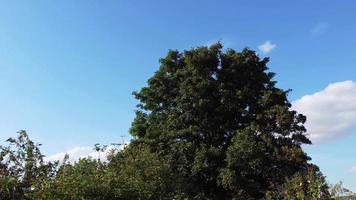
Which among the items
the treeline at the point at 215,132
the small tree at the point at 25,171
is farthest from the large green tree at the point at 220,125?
the small tree at the point at 25,171

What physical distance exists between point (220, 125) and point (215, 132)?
0.55 meters

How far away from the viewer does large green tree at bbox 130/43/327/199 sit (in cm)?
3103

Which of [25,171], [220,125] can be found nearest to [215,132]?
[220,125]

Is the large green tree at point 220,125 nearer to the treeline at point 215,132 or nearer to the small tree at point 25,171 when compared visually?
the treeline at point 215,132

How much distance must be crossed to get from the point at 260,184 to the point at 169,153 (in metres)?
6.06

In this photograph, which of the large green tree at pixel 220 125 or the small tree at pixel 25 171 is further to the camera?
the large green tree at pixel 220 125

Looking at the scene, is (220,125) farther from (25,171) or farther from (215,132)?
(25,171)

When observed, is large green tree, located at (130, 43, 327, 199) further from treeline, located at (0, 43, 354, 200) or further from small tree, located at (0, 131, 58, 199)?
small tree, located at (0, 131, 58, 199)

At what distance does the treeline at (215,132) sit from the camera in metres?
29.5

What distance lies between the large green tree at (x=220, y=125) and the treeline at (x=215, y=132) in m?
0.06

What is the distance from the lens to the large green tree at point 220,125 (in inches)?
1222

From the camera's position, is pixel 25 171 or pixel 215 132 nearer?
pixel 25 171

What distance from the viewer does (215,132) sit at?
33812 mm

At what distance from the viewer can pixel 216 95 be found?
3419 centimetres
